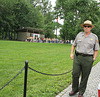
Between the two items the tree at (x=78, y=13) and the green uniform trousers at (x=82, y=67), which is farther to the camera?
the tree at (x=78, y=13)

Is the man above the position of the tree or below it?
below

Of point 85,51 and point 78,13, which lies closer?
point 85,51

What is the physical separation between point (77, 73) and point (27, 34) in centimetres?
3666

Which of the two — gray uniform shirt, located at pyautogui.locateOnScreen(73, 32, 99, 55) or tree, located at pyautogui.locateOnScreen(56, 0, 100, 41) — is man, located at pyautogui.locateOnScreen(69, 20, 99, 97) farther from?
tree, located at pyautogui.locateOnScreen(56, 0, 100, 41)

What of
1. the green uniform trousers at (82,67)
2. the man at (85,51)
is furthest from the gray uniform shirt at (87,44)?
the green uniform trousers at (82,67)

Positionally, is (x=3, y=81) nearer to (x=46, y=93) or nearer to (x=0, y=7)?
(x=46, y=93)

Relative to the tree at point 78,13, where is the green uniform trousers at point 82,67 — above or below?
below

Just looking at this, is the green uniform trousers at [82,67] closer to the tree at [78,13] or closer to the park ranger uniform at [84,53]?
the park ranger uniform at [84,53]

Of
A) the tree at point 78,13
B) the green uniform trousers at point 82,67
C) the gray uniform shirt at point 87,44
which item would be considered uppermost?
the tree at point 78,13

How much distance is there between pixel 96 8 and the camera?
→ 2794cm

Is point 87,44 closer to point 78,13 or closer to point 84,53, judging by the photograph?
point 84,53

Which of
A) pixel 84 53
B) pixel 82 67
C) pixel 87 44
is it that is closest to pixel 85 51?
pixel 84 53

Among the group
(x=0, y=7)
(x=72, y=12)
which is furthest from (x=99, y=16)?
(x=0, y=7)

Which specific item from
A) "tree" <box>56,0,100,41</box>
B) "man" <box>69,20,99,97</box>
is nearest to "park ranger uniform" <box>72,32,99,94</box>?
"man" <box>69,20,99,97</box>
